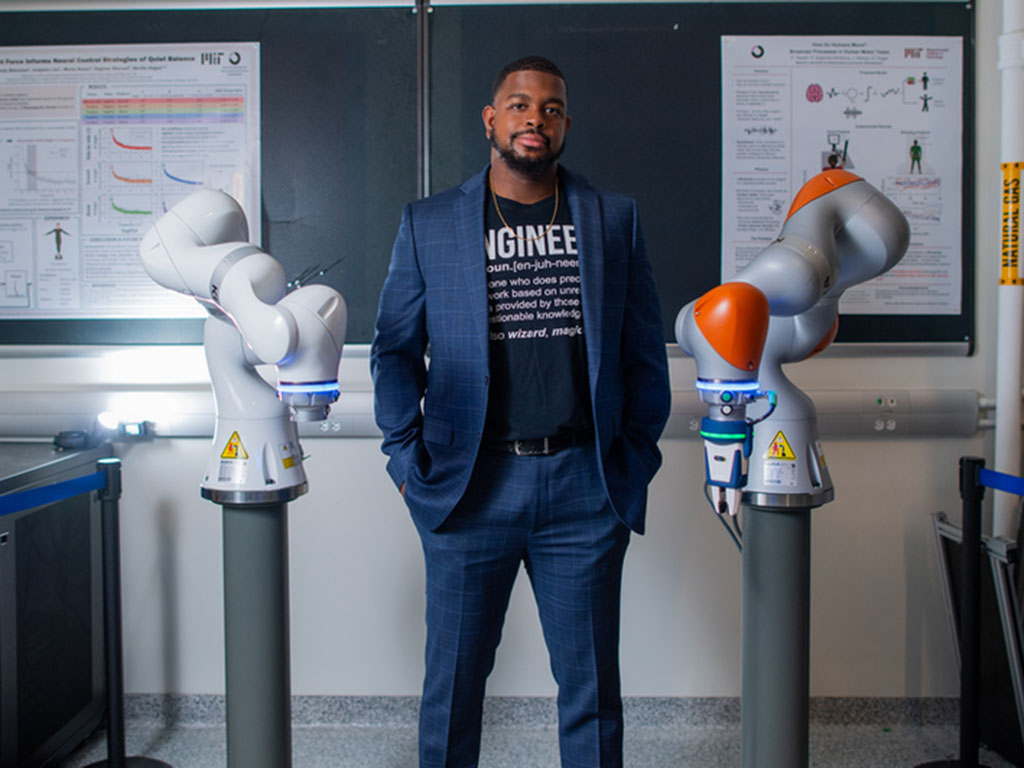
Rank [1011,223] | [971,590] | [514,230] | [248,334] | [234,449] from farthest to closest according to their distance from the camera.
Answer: [1011,223] < [971,590] < [514,230] < [234,449] < [248,334]

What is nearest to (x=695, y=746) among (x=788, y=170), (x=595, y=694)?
(x=595, y=694)

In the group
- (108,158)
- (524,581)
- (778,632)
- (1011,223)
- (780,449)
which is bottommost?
(524,581)

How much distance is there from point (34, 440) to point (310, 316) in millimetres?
1500

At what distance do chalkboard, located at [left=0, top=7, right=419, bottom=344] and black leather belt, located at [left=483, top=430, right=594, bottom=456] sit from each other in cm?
86

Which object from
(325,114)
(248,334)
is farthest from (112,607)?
(325,114)

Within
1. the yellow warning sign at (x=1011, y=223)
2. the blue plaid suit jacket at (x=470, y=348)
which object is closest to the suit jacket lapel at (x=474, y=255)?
the blue plaid suit jacket at (x=470, y=348)

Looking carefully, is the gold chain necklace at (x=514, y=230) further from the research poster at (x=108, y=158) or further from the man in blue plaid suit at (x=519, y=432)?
the research poster at (x=108, y=158)

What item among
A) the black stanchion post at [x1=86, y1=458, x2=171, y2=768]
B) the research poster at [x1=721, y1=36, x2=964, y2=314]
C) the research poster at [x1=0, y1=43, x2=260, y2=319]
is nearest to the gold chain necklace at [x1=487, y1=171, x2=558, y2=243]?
the research poster at [x1=721, y1=36, x2=964, y2=314]

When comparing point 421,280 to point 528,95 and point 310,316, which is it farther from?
point 528,95

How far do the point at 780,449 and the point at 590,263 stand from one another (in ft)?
1.83

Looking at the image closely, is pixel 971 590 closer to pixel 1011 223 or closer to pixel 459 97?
pixel 1011 223

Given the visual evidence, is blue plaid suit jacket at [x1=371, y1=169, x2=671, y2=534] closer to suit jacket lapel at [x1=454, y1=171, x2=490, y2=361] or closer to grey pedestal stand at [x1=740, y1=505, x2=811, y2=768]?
suit jacket lapel at [x1=454, y1=171, x2=490, y2=361]

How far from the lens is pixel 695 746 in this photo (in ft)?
7.55

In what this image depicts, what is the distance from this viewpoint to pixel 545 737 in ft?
7.69
